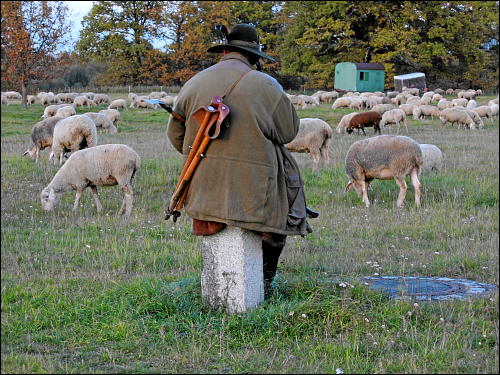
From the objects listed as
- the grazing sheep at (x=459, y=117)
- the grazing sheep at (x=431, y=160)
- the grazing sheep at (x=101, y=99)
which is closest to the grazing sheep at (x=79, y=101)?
the grazing sheep at (x=101, y=99)

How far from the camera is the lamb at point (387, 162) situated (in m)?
12.0

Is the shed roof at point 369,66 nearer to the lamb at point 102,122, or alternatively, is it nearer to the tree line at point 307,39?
the tree line at point 307,39

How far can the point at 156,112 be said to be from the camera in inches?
1396

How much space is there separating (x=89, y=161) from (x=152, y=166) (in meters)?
3.73

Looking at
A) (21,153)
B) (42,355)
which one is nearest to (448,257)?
(42,355)

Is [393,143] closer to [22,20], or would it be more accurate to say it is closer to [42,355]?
[42,355]

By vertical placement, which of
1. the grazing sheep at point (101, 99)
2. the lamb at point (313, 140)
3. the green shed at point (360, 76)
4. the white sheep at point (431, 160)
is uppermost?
the green shed at point (360, 76)

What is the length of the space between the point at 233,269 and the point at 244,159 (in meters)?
0.89

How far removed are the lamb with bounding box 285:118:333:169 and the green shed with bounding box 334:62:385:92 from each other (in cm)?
3278

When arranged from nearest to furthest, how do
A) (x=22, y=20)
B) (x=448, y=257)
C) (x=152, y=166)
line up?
(x=448, y=257) < (x=152, y=166) < (x=22, y=20)

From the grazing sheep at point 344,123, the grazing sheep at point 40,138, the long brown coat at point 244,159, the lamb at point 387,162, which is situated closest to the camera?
the long brown coat at point 244,159

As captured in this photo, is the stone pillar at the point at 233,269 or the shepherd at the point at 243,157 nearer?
the shepherd at the point at 243,157

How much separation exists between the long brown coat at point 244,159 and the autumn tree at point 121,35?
5069 cm

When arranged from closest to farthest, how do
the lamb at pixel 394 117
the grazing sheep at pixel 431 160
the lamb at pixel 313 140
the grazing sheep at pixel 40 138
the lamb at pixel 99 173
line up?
the lamb at pixel 99 173 → the grazing sheep at pixel 431 160 → the lamb at pixel 313 140 → the grazing sheep at pixel 40 138 → the lamb at pixel 394 117
